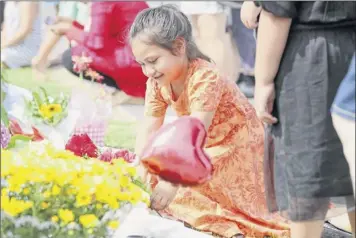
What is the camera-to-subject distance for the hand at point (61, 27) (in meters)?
5.12

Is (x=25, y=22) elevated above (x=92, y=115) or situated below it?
below

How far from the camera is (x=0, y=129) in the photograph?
2238mm

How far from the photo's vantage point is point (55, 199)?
193 centimetres

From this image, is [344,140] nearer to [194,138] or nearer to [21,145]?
[194,138]

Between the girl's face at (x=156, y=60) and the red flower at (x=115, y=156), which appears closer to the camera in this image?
the girl's face at (x=156, y=60)

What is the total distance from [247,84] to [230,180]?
310cm

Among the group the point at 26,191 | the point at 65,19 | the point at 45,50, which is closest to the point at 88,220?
the point at 26,191

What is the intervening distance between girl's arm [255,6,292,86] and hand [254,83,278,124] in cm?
2

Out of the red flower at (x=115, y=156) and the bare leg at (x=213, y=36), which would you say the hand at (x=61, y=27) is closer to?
the bare leg at (x=213, y=36)

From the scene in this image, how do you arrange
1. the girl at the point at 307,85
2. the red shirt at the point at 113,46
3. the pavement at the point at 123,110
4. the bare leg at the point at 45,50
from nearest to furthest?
the girl at the point at 307,85
the red shirt at the point at 113,46
the pavement at the point at 123,110
the bare leg at the point at 45,50

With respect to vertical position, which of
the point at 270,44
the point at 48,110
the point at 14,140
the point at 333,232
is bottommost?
the point at 333,232

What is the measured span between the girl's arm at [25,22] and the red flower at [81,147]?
370 centimetres

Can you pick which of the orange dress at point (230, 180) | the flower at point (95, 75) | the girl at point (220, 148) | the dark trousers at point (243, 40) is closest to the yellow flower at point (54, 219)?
the girl at point (220, 148)

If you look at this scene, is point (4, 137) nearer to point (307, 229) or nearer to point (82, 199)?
point (82, 199)
